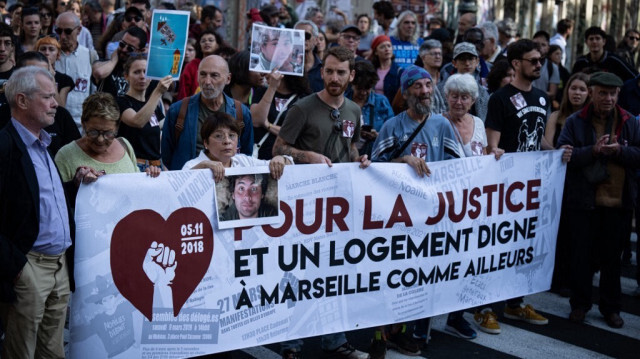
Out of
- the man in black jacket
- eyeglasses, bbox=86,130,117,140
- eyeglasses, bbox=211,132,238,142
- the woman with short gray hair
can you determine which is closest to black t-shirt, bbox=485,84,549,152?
the woman with short gray hair

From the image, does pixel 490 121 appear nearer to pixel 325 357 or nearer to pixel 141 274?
pixel 325 357

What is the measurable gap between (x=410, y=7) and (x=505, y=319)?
11.7 m

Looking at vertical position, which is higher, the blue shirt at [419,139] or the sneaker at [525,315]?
the blue shirt at [419,139]

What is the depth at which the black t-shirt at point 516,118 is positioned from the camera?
7.82m

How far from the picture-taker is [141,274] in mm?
5488

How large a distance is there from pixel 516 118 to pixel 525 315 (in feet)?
5.55

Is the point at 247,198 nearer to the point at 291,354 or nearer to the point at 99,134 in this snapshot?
the point at 99,134

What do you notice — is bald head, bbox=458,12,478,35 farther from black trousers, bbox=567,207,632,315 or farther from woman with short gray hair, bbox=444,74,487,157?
woman with short gray hair, bbox=444,74,487,157

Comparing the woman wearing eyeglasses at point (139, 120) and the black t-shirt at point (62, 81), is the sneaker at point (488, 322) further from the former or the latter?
the black t-shirt at point (62, 81)

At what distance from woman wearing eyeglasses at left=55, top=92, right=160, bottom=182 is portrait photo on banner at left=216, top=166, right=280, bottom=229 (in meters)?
0.47

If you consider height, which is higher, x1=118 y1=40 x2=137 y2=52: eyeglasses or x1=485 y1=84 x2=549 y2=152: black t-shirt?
x1=118 y1=40 x2=137 y2=52: eyeglasses

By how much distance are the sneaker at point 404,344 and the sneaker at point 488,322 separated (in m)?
0.81

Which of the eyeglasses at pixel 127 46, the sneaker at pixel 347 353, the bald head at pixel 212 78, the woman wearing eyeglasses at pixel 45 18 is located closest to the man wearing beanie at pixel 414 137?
the sneaker at pixel 347 353

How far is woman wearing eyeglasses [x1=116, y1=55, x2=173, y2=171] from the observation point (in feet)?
23.9
